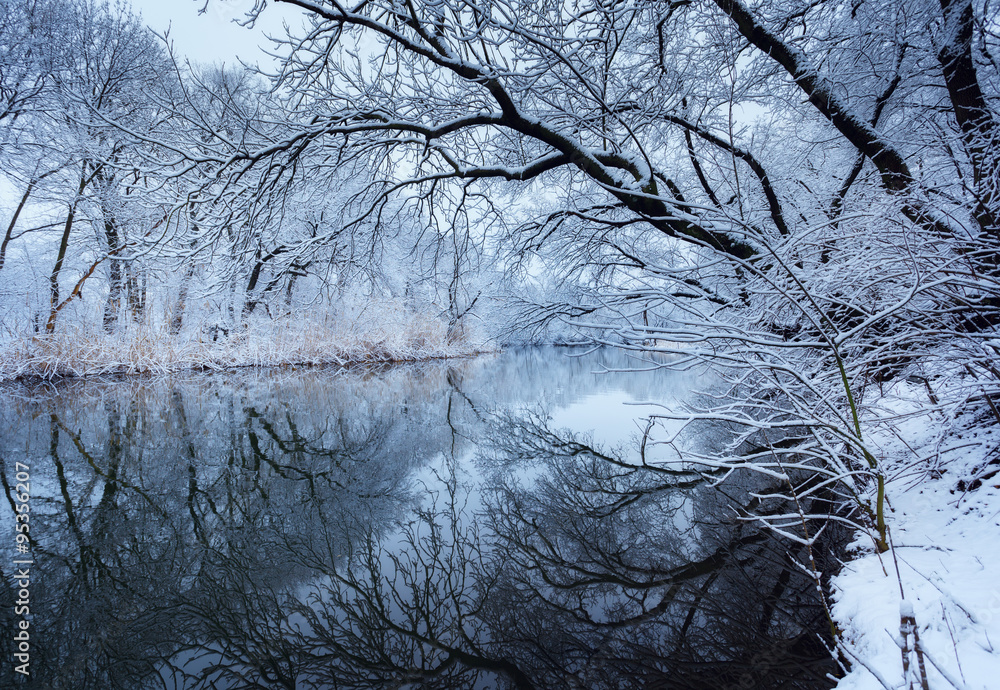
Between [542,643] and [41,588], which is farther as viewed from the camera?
[41,588]

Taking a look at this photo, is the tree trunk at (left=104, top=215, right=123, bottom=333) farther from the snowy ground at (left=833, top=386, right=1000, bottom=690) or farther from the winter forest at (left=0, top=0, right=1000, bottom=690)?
the snowy ground at (left=833, top=386, right=1000, bottom=690)

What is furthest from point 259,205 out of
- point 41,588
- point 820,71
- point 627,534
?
point 820,71

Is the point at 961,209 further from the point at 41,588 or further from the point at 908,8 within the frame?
the point at 41,588

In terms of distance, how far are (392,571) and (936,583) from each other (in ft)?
6.02

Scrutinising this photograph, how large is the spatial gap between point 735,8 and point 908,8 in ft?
3.36

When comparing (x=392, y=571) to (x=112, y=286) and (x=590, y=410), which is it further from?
(x=112, y=286)

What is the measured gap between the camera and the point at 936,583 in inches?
47.7

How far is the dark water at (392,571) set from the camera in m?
1.24

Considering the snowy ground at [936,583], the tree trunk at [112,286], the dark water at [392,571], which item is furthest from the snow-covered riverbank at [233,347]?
the snowy ground at [936,583]

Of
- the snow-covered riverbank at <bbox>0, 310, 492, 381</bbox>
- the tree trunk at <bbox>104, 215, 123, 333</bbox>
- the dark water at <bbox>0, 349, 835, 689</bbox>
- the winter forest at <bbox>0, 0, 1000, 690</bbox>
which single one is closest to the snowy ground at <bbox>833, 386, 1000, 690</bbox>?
the winter forest at <bbox>0, 0, 1000, 690</bbox>

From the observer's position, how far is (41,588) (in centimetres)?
157

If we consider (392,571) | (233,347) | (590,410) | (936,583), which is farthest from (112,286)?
(936,583)

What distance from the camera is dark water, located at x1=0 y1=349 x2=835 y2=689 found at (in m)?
1.24

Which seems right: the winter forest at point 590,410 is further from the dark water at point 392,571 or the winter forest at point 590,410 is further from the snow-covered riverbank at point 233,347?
the snow-covered riverbank at point 233,347
